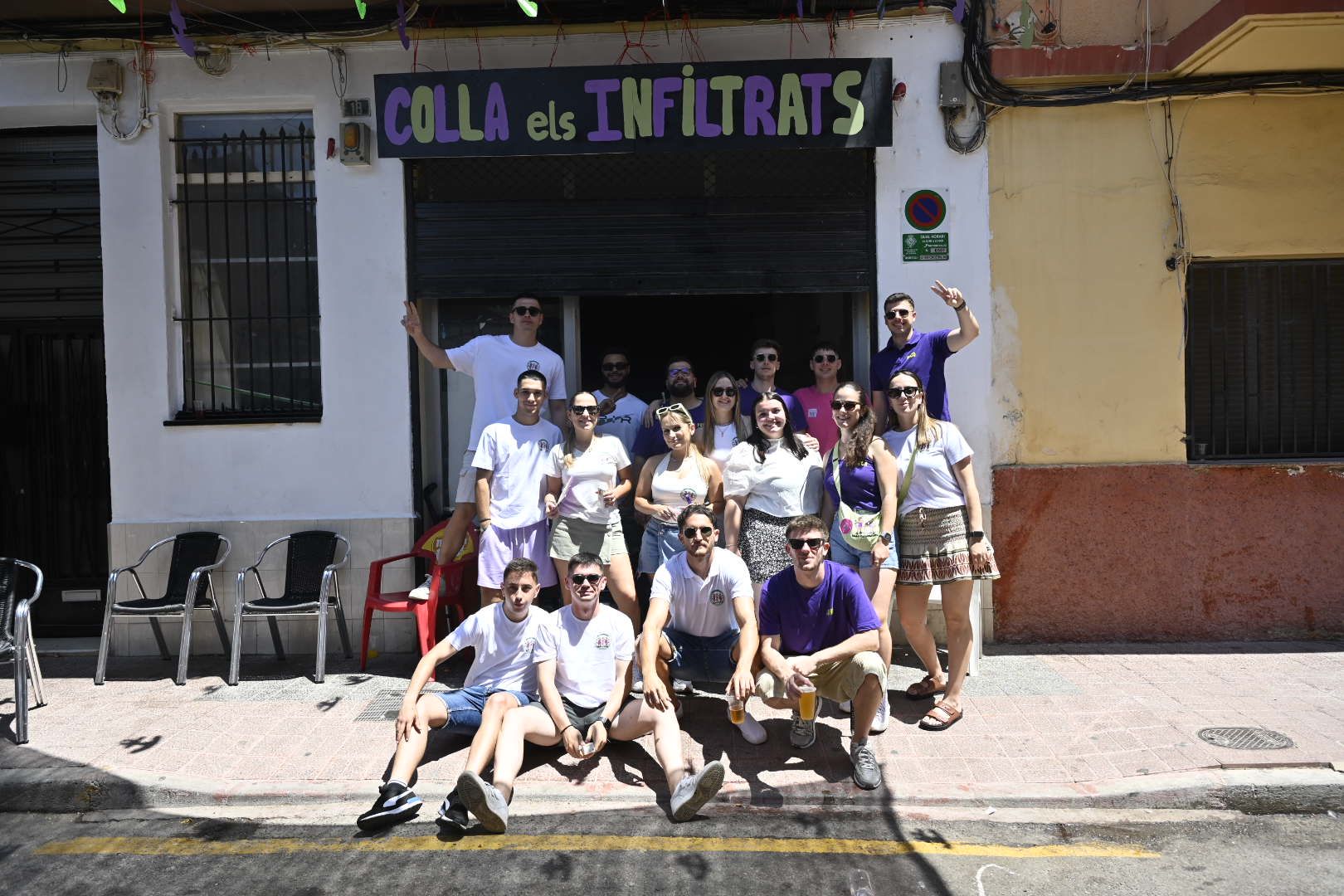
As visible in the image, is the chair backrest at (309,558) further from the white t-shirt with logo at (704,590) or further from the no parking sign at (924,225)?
the no parking sign at (924,225)

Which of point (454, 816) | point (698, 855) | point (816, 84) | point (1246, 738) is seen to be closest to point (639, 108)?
point (816, 84)

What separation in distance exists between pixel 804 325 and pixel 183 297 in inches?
184

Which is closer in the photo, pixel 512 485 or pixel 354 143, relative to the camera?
pixel 512 485

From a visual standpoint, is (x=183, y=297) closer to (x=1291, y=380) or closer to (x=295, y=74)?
(x=295, y=74)

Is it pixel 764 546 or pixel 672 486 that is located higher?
pixel 672 486

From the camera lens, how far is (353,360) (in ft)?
23.1

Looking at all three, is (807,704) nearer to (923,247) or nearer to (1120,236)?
(923,247)

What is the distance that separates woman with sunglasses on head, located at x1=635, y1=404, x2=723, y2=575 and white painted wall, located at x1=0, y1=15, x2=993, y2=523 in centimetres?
206

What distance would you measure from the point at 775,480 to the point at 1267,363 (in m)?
4.06

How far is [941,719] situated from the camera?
5.36 m

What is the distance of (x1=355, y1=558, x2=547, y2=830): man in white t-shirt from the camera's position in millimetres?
4605

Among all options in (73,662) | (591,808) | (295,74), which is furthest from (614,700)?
(295,74)

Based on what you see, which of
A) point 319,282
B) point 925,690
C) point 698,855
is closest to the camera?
point 698,855

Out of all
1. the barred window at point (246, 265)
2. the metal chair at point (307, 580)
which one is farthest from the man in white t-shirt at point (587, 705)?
the barred window at point (246, 265)
